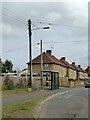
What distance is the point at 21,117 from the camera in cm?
1411


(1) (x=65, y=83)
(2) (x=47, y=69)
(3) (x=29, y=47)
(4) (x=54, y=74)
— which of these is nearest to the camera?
(3) (x=29, y=47)

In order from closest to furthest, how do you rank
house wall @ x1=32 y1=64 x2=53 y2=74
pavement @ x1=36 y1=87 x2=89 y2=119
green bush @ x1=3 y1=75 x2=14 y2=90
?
pavement @ x1=36 y1=87 x2=89 y2=119 → green bush @ x1=3 y1=75 x2=14 y2=90 → house wall @ x1=32 y1=64 x2=53 y2=74

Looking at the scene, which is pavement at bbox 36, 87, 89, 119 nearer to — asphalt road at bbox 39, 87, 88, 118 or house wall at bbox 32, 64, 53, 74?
asphalt road at bbox 39, 87, 88, 118

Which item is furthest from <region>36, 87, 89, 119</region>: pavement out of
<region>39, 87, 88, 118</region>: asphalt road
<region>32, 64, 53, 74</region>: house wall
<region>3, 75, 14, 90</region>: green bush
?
<region>32, 64, 53, 74</region>: house wall

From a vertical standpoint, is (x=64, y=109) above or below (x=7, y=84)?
below

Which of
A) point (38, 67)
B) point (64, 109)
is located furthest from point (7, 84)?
point (38, 67)

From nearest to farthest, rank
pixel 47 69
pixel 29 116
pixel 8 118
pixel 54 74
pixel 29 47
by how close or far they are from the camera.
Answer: pixel 8 118
pixel 29 116
pixel 29 47
pixel 54 74
pixel 47 69

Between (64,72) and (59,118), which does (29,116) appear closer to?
(59,118)

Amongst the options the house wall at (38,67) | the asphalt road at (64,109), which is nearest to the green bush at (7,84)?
the asphalt road at (64,109)

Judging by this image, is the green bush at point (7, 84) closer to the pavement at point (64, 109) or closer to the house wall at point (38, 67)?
the pavement at point (64, 109)

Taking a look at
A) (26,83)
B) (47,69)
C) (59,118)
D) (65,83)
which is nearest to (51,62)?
(47,69)

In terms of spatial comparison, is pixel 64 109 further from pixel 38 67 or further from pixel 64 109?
pixel 38 67

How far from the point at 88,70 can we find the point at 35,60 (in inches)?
3581

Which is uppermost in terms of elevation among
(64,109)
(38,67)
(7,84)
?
(38,67)
